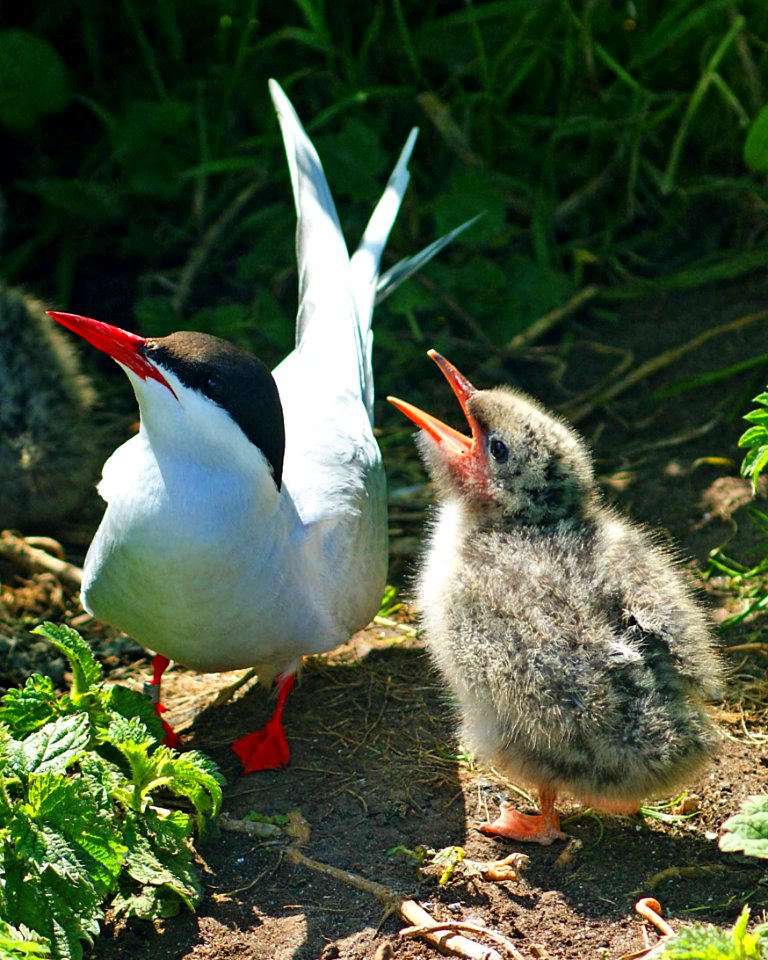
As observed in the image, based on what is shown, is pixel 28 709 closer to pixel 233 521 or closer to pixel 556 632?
pixel 233 521

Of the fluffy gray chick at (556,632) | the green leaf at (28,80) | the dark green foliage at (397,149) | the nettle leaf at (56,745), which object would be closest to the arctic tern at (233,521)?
the fluffy gray chick at (556,632)

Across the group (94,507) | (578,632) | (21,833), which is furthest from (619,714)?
(94,507)

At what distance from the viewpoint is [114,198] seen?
20.7 ft

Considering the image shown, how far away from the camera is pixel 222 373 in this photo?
3.47 metres

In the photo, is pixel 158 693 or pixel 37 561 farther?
pixel 37 561

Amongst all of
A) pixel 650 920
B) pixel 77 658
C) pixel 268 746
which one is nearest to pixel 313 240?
pixel 268 746

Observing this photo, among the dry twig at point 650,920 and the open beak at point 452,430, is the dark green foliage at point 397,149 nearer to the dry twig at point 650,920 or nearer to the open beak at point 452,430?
the open beak at point 452,430

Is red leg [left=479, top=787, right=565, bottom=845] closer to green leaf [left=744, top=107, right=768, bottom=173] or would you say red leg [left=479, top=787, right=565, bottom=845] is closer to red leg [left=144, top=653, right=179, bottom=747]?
red leg [left=144, top=653, right=179, bottom=747]

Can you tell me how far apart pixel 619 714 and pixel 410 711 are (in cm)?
103

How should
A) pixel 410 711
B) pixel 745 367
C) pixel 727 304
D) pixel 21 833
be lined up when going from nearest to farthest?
pixel 21 833, pixel 410 711, pixel 745 367, pixel 727 304

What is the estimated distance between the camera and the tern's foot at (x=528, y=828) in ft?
11.5

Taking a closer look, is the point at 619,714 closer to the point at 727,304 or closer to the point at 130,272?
the point at 727,304

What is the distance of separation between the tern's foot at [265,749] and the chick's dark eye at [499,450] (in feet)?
3.50

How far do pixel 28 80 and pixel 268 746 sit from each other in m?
3.85
